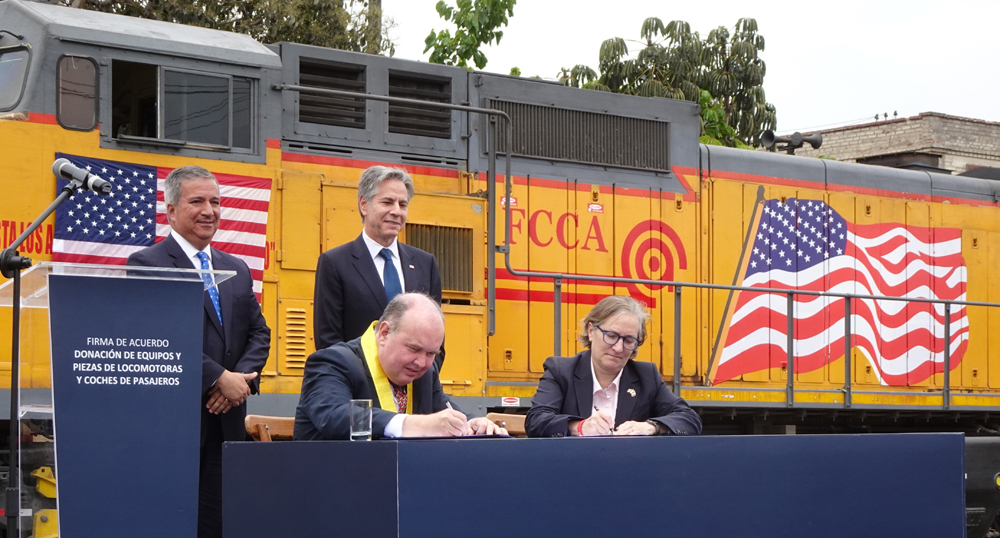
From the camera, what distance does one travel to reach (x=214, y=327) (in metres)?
4.47

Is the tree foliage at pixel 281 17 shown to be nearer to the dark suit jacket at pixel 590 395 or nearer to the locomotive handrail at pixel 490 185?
the locomotive handrail at pixel 490 185

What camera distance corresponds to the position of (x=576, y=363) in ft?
15.1

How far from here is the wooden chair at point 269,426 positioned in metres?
4.36

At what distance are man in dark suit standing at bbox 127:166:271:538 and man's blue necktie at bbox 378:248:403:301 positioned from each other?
0.58 m

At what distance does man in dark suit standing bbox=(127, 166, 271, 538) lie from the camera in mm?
4254

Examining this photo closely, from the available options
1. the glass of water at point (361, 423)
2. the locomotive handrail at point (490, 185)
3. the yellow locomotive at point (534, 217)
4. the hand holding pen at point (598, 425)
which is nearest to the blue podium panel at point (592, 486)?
the glass of water at point (361, 423)

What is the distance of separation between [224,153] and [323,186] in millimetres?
665

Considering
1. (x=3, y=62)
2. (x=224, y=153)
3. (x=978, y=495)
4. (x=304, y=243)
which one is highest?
(x=3, y=62)

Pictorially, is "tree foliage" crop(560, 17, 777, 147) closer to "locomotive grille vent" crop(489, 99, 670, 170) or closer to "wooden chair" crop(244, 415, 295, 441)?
"locomotive grille vent" crop(489, 99, 670, 170)

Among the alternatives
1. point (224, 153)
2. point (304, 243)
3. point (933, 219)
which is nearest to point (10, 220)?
point (224, 153)

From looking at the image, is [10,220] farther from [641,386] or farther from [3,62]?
[641,386]

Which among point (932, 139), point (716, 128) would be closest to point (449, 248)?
point (716, 128)

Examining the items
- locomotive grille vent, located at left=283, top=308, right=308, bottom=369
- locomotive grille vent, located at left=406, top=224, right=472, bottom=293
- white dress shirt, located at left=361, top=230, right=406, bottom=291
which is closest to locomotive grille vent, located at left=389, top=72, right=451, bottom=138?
locomotive grille vent, located at left=406, top=224, right=472, bottom=293

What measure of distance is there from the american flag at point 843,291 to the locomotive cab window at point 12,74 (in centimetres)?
553
